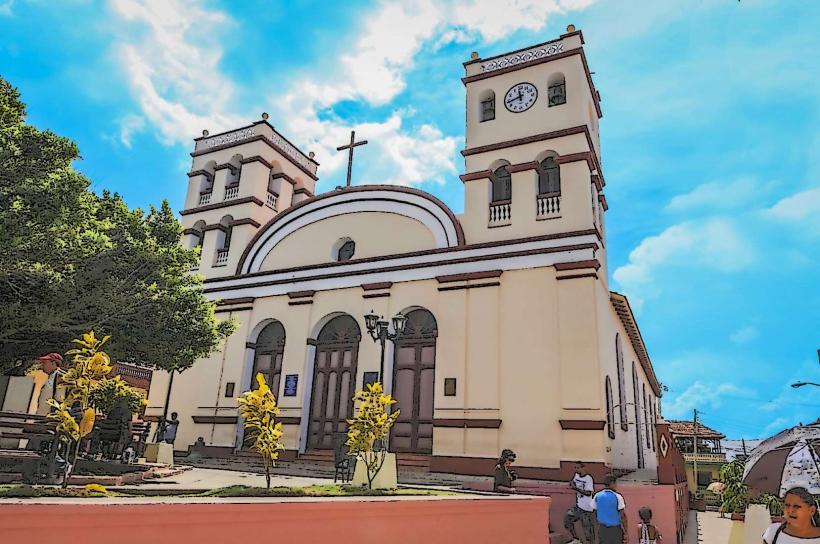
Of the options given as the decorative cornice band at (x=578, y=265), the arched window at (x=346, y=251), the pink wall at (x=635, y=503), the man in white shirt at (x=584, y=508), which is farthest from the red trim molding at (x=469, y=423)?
the arched window at (x=346, y=251)

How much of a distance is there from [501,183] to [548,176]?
1360 millimetres

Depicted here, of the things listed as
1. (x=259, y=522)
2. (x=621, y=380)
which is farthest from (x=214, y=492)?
(x=621, y=380)

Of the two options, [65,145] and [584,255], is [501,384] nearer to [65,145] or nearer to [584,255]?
[584,255]

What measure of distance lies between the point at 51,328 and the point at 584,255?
11.4 m

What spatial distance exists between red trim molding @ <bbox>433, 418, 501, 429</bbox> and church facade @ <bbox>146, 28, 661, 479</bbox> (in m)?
0.03

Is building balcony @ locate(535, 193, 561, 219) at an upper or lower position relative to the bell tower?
lower

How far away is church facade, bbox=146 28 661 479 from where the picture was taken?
14055 mm

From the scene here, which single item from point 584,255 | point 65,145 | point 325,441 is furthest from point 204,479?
point 584,255

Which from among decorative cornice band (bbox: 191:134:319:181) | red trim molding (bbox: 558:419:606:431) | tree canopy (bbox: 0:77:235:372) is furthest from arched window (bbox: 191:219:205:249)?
red trim molding (bbox: 558:419:606:431)

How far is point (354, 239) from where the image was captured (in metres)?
18.2

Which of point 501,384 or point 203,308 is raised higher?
point 203,308

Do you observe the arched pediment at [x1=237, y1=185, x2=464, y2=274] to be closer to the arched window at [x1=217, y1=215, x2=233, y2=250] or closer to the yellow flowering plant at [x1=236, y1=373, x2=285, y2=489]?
the arched window at [x1=217, y1=215, x2=233, y2=250]

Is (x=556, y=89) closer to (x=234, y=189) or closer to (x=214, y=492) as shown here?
(x=234, y=189)

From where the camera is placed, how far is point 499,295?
598 inches
